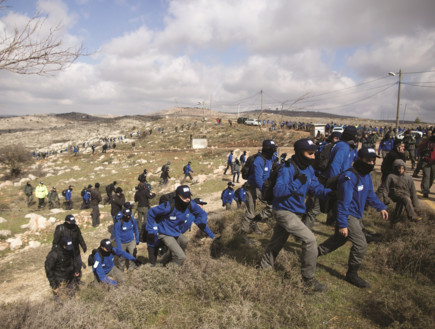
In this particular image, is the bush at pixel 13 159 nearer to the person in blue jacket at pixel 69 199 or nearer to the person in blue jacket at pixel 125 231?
the person in blue jacket at pixel 69 199

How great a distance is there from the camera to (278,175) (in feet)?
11.0

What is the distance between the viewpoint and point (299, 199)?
11.1ft

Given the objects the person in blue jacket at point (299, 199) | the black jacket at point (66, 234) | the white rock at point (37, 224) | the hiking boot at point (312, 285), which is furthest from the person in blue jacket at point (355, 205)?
the white rock at point (37, 224)

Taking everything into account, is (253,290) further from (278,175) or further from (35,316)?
(35,316)

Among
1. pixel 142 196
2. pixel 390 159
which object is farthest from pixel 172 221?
pixel 142 196

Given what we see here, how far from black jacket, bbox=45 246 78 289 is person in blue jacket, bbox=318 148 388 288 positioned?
457 centimetres

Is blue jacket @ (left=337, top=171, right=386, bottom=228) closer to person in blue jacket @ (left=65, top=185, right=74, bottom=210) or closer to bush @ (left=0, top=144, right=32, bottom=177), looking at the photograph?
person in blue jacket @ (left=65, top=185, right=74, bottom=210)

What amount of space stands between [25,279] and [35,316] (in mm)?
5560

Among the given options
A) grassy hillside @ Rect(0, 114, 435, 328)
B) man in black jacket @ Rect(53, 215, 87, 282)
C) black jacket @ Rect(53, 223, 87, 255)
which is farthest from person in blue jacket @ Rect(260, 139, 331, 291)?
black jacket @ Rect(53, 223, 87, 255)

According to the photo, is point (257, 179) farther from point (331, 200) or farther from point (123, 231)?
point (123, 231)

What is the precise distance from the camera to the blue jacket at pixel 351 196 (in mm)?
3291

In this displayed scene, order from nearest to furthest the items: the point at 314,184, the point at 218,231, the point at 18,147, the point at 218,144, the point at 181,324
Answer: the point at 181,324 → the point at 314,184 → the point at 218,231 → the point at 18,147 → the point at 218,144

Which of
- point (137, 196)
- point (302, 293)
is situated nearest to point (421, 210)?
point (302, 293)

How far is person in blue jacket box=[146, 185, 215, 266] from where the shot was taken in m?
4.21
